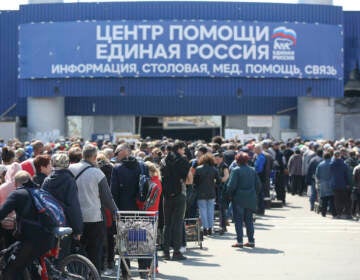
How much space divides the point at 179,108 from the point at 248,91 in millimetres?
4367

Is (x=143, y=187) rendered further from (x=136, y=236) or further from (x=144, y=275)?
(x=136, y=236)

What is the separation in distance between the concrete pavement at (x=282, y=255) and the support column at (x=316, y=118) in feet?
73.1

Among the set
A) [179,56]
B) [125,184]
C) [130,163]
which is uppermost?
[179,56]

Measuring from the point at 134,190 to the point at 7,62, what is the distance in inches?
1374

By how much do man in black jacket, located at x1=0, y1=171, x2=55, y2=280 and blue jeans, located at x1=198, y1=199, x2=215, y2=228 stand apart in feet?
27.6

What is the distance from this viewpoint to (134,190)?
13.2 meters

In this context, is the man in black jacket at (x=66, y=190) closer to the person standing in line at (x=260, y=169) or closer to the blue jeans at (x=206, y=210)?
the blue jeans at (x=206, y=210)

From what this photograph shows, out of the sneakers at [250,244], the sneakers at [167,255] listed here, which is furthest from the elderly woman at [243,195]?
the sneakers at [167,255]

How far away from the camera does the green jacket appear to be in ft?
54.6

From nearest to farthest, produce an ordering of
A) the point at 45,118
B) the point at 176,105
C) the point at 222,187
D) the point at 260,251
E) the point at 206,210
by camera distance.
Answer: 1. the point at 260,251
2. the point at 206,210
3. the point at 222,187
4. the point at 45,118
5. the point at 176,105

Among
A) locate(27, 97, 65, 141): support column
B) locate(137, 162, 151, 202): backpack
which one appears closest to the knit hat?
locate(137, 162, 151, 202): backpack

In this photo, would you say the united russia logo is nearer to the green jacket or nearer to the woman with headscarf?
the green jacket

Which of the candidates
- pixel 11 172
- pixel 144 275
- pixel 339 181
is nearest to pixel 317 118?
pixel 339 181

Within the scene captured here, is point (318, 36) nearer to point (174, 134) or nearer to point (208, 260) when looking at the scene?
point (174, 134)
